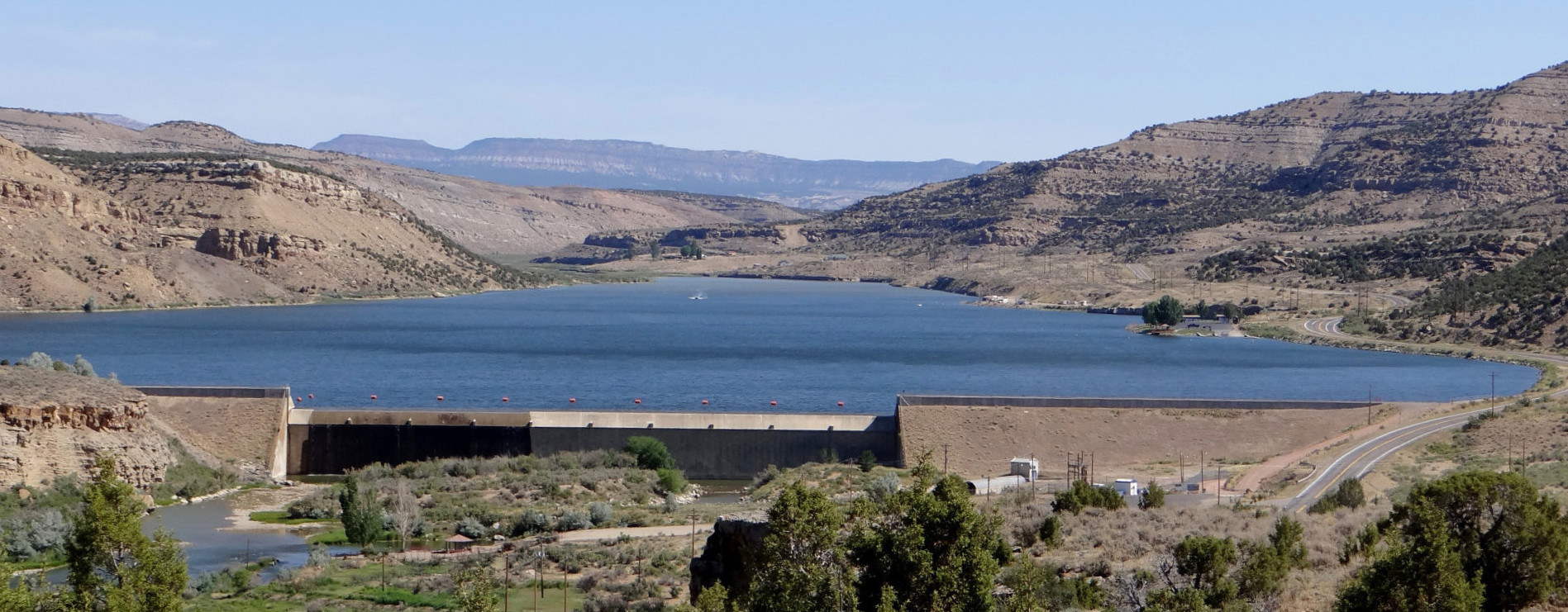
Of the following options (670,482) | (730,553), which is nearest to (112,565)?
(730,553)

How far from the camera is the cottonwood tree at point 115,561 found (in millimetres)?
18984

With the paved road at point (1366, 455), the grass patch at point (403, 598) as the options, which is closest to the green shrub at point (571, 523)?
the grass patch at point (403, 598)

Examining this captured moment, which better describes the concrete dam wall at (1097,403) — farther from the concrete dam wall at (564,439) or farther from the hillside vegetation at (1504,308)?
the hillside vegetation at (1504,308)

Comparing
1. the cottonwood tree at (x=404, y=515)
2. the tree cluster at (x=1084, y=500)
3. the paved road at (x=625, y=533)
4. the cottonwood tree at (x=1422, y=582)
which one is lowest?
the paved road at (x=625, y=533)

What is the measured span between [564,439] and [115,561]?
25156 millimetres

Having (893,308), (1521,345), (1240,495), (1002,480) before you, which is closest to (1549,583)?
(1240,495)

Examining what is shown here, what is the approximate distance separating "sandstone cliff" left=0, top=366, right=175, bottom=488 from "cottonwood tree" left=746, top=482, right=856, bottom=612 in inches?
1004

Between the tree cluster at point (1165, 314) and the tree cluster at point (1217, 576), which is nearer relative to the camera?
the tree cluster at point (1217, 576)

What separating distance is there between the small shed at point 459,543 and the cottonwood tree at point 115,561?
38.3 ft

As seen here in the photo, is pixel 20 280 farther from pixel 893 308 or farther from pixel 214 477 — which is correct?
pixel 214 477

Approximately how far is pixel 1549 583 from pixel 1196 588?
4058mm

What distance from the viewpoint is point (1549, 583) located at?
61.2ft

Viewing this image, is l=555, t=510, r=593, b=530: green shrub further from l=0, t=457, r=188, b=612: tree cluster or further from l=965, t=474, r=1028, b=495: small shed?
l=0, t=457, r=188, b=612: tree cluster

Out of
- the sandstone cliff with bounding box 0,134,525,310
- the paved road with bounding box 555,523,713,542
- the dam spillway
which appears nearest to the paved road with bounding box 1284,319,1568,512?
the dam spillway
